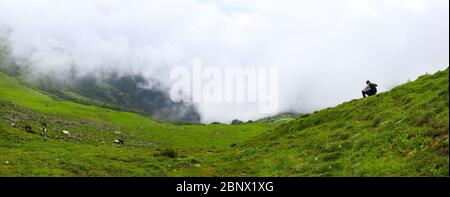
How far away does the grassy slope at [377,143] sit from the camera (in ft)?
86.9

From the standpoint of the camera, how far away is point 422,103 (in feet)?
124

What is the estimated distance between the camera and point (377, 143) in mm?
32375

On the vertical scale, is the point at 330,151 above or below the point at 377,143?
below

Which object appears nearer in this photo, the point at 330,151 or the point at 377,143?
the point at 377,143

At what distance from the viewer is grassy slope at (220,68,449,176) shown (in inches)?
1043

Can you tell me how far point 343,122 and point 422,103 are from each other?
9.93 m

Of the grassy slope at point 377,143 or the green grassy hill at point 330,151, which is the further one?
the green grassy hill at point 330,151

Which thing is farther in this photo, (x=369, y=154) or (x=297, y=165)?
(x=297, y=165)

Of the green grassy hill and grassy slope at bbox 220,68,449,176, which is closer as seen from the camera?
grassy slope at bbox 220,68,449,176
